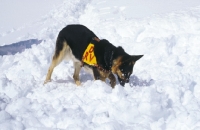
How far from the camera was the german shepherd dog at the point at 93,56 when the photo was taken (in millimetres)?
6039

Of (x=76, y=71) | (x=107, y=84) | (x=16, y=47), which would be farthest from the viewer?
(x=16, y=47)

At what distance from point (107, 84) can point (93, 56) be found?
690 mm

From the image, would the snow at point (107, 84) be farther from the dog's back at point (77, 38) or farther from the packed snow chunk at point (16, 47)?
the dog's back at point (77, 38)

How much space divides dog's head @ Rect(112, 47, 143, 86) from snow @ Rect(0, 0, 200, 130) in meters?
0.41

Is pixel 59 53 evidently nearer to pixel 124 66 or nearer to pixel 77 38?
pixel 77 38

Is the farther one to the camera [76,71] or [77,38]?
[76,71]

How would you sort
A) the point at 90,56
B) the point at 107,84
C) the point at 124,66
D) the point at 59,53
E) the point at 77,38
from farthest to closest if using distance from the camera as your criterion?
1. the point at 59,53
2. the point at 77,38
3. the point at 90,56
4. the point at 107,84
5. the point at 124,66

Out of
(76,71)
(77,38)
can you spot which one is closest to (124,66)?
(77,38)

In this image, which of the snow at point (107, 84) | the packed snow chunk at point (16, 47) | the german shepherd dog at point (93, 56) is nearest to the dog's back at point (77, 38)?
the german shepherd dog at point (93, 56)

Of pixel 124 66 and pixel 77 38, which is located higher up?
pixel 77 38

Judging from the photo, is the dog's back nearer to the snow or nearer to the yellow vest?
the yellow vest

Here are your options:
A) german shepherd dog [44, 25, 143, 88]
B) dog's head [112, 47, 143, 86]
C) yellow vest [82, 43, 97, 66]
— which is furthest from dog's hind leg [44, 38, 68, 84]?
dog's head [112, 47, 143, 86]

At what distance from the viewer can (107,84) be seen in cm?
632

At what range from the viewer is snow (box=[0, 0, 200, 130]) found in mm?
4434
